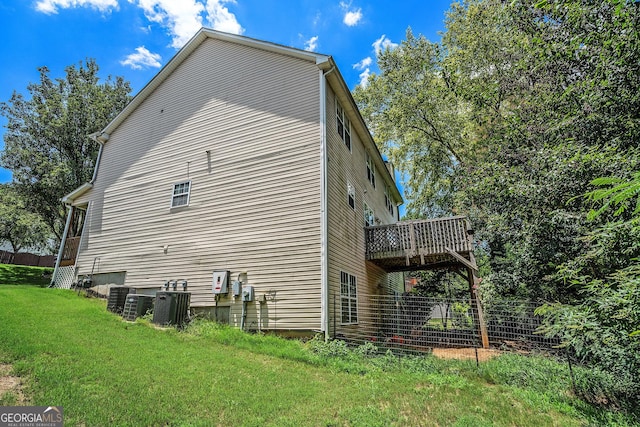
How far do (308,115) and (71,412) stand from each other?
27.9 ft

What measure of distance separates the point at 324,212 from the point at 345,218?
1917mm

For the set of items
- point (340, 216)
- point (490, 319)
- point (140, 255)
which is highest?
point (340, 216)

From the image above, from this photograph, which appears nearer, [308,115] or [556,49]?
[556,49]

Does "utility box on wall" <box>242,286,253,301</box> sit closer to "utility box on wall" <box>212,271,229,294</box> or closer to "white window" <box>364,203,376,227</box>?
"utility box on wall" <box>212,271,229,294</box>

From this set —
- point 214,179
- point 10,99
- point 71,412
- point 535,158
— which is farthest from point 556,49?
point 10,99

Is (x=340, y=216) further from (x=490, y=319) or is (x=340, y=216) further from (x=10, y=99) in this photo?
(x=10, y=99)

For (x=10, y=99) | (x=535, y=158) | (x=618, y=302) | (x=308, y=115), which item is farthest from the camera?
(x=10, y=99)

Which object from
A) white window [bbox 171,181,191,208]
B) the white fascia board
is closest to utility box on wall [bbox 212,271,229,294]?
white window [bbox 171,181,191,208]

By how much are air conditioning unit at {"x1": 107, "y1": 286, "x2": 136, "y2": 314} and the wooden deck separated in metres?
8.47

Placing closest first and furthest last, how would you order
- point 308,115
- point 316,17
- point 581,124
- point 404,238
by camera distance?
point 581,124
point 308,115
point 404,238
point 316,17

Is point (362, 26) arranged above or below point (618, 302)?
above

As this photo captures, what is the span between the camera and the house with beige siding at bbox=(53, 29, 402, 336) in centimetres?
898

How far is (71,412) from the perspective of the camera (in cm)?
379

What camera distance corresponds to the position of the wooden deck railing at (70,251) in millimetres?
13781
